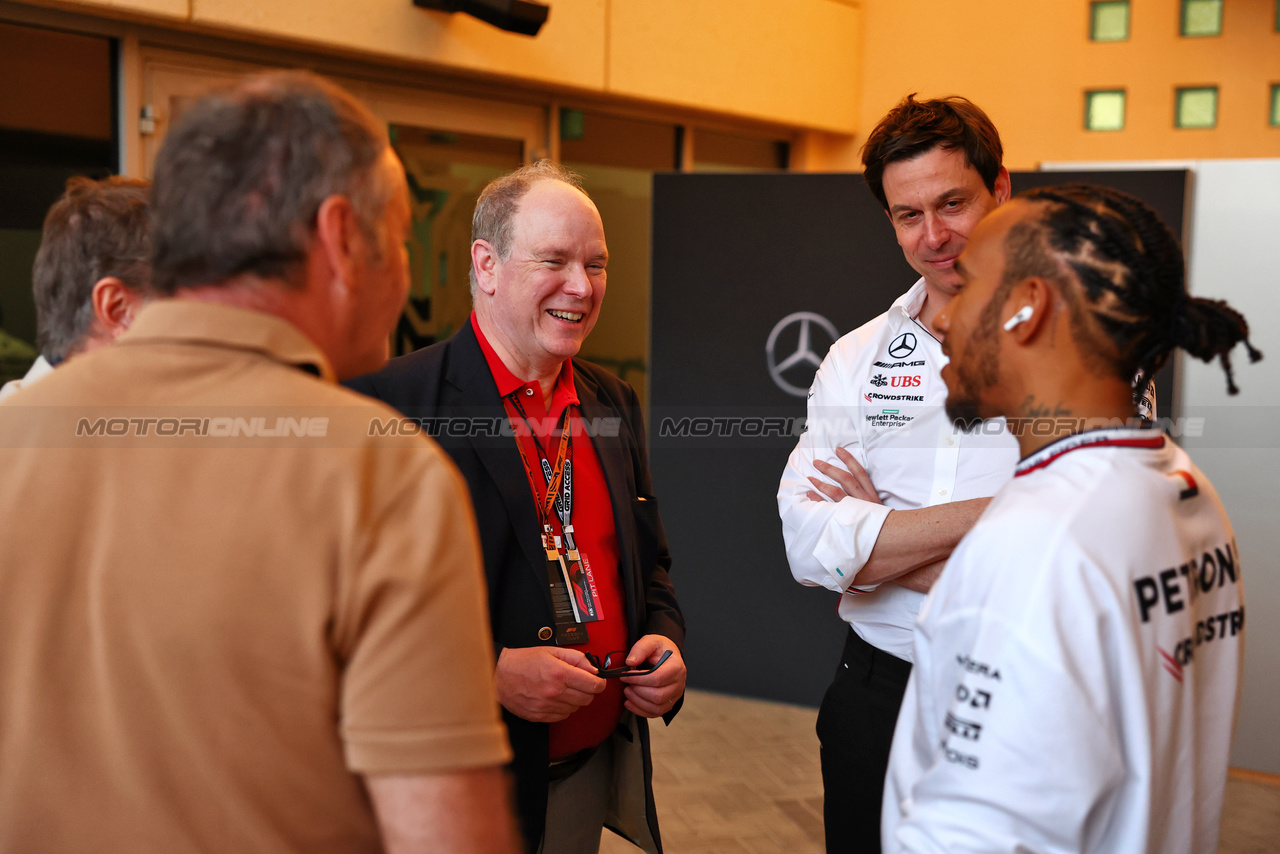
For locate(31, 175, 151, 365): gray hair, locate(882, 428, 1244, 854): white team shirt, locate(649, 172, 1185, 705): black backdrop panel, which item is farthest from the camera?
locate(649, 172, 1185, 705): black backdrop panel

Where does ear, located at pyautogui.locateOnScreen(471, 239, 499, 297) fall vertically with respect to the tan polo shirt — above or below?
above

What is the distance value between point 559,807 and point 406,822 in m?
1.14

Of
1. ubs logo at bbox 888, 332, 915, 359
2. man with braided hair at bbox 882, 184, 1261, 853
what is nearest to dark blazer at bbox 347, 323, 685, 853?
ubs logo at bbox 888, 332, 915, 359

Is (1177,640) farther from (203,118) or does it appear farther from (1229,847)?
(1229,847)

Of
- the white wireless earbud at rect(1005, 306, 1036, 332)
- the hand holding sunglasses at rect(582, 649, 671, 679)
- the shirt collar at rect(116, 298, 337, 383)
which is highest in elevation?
the white wireless earbud at rect(1005, 306, 1036, 332)

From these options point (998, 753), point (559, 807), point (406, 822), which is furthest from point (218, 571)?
point (559, 807)

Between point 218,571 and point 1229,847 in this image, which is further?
point 1229,847

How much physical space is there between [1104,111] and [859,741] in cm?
561

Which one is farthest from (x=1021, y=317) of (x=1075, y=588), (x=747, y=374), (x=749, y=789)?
(x=747, y=374)

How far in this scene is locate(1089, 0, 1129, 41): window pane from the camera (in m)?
6.14

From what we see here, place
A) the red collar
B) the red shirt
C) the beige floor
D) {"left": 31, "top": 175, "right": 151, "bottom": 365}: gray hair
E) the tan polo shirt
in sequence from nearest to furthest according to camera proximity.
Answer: the tan polo shirt → the red collar → {"left": 31, "top": 175, "right": 151, "bottom": 365}: gray hair → the red shirt → the beige floor

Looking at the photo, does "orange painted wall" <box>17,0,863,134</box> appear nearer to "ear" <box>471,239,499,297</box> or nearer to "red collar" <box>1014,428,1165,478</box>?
"ear" <box>471,239,499,297</box>

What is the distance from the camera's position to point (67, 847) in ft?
2.89

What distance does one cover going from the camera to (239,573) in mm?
830
